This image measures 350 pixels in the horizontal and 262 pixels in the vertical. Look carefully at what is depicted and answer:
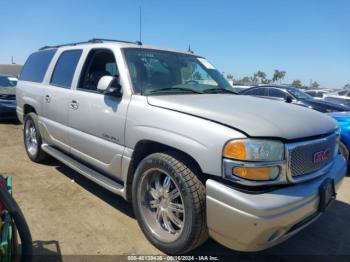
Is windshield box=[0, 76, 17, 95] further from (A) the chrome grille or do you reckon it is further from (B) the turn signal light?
(A) the chrome grille

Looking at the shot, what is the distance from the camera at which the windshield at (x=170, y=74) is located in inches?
142

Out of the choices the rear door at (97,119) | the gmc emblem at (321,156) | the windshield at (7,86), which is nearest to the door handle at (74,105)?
the rear door at (97,119)

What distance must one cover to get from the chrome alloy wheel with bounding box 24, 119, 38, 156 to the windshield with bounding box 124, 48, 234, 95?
2.82 metres

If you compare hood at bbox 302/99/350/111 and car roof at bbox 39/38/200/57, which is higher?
car roof at bbox 39/38/200/57

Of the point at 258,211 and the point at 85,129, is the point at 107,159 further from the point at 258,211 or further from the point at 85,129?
the point at 258,211

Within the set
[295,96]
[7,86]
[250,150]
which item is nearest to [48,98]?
[250,150]

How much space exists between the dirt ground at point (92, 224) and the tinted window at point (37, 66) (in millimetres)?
1685

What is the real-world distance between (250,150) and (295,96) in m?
7.73

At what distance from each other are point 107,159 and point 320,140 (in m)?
2.20

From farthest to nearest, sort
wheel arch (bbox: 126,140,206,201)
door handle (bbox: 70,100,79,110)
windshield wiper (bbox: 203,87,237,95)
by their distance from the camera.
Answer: door handle (bbox: 70,100,79,110)
windshield wiper (bbox: 203,87,237,95)
wheel arch (bbox: 126,140,206,201)

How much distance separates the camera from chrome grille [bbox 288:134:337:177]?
261 centimetres

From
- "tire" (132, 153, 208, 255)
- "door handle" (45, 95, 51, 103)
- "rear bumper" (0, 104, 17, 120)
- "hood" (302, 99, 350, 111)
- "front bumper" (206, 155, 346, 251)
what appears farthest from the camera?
"rear bumper" (0, 104, 17, 120)

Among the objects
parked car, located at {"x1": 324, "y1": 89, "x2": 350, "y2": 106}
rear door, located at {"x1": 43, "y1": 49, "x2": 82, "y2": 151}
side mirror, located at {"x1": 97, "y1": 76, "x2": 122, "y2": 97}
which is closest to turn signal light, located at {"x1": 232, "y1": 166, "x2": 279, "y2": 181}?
side mirror, located at {"x1": 97, "y1": 76, "x2": 122, "y2": 97}

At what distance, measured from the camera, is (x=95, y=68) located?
14.0ft
